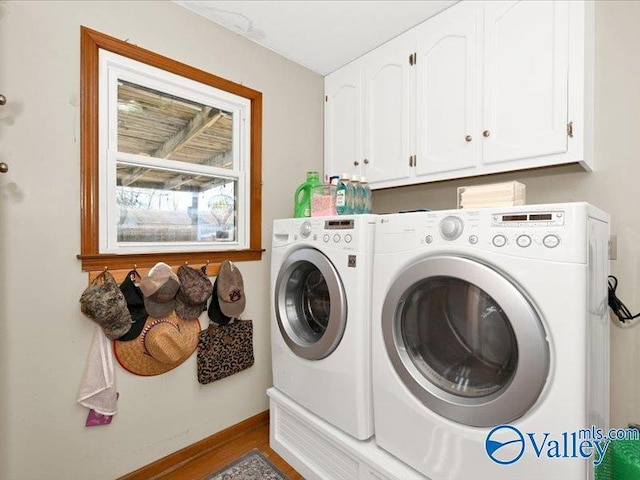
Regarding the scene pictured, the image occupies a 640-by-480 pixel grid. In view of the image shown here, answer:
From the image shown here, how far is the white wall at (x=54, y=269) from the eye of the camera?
→ 1.19 m

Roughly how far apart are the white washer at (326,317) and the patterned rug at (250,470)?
36cm

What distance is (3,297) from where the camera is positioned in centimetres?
117

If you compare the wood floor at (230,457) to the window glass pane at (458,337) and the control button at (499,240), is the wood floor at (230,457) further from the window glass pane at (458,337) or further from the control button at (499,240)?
the control button at (499,240)

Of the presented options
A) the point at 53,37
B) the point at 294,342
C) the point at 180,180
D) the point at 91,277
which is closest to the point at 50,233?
the point at 91,277

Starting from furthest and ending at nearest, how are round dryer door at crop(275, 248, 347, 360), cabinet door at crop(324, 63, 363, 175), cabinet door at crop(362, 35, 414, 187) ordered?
cabinet door at crop(324, 63, 363, 175), cabinet door at crop(362, 35, 414, 187), round dryer door at crop(275, 248, 347, 360)

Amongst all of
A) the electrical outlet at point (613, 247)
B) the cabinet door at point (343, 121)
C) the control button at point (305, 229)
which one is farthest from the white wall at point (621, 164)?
the control button at point (305, 229)

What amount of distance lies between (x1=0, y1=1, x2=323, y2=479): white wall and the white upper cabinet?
113 centimetres

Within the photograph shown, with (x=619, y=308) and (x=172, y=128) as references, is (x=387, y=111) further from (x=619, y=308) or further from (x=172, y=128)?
(x=619, y=308)

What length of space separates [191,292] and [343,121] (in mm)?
1466

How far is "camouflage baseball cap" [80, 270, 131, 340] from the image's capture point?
50.6 inches

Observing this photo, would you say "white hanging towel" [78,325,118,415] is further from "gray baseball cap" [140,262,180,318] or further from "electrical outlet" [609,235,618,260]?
"electrical outlet" [609,235,618,260]

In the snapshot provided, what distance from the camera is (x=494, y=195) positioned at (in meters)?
1.15

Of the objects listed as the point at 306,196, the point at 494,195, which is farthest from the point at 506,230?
the point at 306,196

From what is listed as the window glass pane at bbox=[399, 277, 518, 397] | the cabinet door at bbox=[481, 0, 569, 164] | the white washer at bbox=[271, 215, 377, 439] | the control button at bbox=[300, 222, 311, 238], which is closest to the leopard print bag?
the white washer at bbox=[271, 215, 377, 439]
